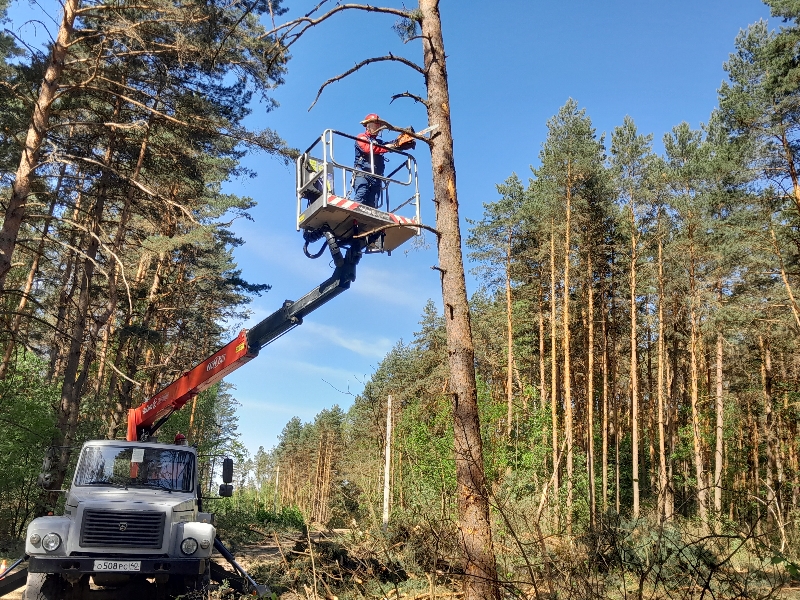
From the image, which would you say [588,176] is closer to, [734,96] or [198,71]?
[734,96]

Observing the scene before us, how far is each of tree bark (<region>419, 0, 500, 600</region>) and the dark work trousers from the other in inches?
69.6

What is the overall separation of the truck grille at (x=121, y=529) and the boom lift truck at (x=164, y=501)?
0.01 metres

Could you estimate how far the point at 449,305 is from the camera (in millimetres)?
6250

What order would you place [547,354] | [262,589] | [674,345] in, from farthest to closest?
[674,345] < [547,354] < [262,589]

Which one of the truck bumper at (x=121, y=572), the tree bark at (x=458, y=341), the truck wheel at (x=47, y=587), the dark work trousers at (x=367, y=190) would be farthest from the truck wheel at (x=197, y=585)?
the dark work trousers at (x=367, y=190)

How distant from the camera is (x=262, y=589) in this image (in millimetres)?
7598

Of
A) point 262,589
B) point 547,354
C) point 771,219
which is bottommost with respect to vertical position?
point 262,589

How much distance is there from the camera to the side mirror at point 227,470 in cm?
861

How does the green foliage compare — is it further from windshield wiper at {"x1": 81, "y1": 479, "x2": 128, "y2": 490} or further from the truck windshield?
windshield wiper at {"x1": 81, "y1": 479, "x2": 128, "y2": 490}

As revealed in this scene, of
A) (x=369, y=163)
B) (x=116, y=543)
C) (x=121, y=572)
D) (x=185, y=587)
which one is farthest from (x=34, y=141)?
(x=185, y=587)

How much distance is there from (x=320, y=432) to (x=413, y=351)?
109 feet

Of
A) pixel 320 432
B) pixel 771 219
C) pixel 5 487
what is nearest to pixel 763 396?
pixel 771 219

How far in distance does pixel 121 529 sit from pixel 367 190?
5.69m

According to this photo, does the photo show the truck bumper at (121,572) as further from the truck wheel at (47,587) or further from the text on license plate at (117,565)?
the truck wheel at (47,587)
